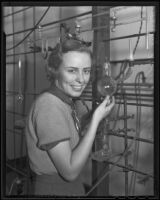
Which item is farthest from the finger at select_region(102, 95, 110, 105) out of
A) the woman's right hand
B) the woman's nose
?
the woman's nose

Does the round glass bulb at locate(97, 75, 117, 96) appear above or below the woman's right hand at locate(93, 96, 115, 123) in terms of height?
above

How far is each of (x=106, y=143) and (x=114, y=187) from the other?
163 millimetres

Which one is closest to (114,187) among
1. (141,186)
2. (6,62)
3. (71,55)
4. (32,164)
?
(141,186)

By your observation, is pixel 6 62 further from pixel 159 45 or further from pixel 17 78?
pixel 159 45

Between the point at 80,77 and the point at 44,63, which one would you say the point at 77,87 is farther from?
the point at 44,63

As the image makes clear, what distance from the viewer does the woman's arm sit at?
2.06ft

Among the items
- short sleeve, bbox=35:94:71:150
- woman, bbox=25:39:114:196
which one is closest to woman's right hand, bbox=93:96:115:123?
woman, bbox=25:39:114:196

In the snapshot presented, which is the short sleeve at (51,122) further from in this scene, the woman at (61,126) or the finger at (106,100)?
the finger at (106,100)

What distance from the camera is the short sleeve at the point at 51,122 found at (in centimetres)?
63

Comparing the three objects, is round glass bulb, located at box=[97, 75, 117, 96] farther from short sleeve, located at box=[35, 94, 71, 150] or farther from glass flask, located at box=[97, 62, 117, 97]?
short sleeve, located at box=[35, 94, 71, 150]

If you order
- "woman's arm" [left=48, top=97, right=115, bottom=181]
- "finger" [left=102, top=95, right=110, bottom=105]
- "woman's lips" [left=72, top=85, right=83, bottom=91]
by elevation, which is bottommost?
"woman's arm" [left=48, top=97, right=115, bottom=181]

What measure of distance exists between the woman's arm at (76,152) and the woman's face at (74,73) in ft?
0.34

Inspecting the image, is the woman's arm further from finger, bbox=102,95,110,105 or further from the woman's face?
the woman's face


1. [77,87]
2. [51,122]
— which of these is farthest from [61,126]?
[77,87]
